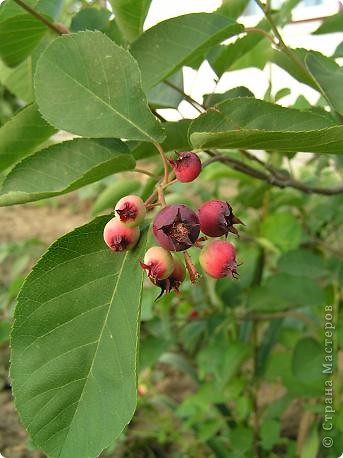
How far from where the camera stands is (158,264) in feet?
2.14

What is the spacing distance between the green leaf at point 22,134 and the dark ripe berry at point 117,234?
30 cm

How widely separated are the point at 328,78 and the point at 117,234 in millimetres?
361

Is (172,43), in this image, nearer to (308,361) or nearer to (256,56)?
(256,56)

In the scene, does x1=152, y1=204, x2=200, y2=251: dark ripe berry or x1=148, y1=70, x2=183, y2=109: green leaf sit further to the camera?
x1=148, y1=70, x2=183, y2=109: green leaf

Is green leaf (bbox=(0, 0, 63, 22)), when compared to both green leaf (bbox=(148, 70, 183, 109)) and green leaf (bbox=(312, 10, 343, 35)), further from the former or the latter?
green leaf (bbox=(312, 10, 343, 35))

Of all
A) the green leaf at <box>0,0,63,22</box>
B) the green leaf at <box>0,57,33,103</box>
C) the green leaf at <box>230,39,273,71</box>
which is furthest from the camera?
the green leaf at <box>230,39,273,71</box>

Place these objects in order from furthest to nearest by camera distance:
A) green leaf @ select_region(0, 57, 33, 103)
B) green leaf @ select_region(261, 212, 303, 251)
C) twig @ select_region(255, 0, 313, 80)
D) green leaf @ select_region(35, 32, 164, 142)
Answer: green leaf @ select_region(261, 212, 303, 251) < green leaf @ select_region(0, 57, 33, 103) < twig @ select_region(255, 0, 313, 80) < green leaf @ select_region(35, 32, 164, 142)

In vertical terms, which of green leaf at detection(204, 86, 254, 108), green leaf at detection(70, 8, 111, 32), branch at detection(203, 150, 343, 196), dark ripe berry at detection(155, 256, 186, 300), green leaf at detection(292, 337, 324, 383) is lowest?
green leaf at detection(292, 337, 324, 383)

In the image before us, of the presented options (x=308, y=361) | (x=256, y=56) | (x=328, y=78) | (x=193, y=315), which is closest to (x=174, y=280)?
(x=328, y=78)

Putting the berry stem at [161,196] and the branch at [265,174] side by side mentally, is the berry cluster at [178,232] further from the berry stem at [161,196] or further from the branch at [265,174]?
the branch at [265,174]

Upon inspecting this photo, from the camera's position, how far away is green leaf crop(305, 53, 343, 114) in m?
0.79

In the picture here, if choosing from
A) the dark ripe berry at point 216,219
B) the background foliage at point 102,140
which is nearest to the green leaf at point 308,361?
the background foliage at point 102,140

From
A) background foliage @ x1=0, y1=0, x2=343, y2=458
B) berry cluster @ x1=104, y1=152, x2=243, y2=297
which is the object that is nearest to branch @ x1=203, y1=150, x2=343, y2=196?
background foliage @ x1=0, y1=0, x2=343, y2=458

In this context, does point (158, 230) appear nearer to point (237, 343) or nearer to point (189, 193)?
point (237, 343)
